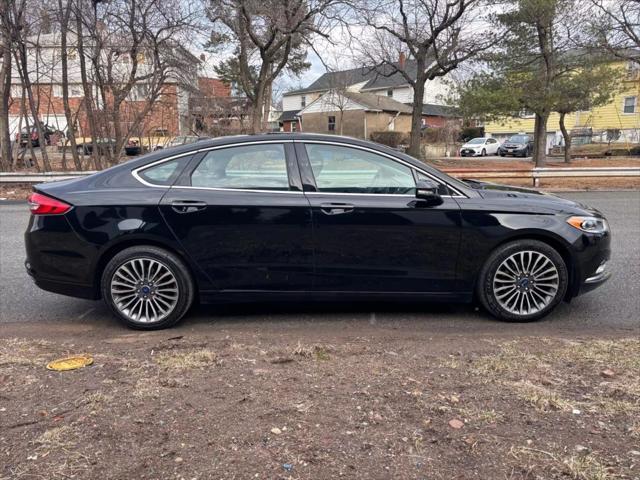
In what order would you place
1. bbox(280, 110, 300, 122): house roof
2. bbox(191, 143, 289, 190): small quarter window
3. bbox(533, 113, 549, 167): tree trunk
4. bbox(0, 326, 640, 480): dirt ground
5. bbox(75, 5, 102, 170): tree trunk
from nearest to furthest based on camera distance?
1. bbox(0, 326, 640, 480): dirt ground
2. bbox(191, 143, 289, 190): small quarter window
3. bbox(75, 5, 102, 170): tree trunk
4. bbox(533, 113, 549, 167): tree trunk
5. bbox(280, 110, 300, 122): house roof

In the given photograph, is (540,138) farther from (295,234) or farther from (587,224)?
(295,234)

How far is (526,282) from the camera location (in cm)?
435

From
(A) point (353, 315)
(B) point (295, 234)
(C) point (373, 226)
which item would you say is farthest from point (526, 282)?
(B) point (295, 234)

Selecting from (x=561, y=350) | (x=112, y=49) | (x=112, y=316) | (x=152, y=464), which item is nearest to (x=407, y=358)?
(x=561, y=350)

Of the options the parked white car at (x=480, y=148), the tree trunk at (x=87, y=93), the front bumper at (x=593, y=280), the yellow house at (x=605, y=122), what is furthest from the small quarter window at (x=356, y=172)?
the yellow house at (x=605, y=122)

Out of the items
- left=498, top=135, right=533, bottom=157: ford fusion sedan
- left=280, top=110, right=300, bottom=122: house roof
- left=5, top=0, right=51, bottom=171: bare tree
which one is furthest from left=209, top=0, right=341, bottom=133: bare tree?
left=280, top=110, right=300, bottom=122: house roof

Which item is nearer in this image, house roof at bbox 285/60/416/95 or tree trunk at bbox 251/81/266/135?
tree trunk at bbox 251/81/266/135

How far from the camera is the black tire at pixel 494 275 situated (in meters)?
4.30

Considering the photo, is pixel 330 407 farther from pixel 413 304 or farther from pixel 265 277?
pixel 413 304

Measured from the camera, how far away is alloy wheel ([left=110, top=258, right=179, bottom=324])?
4227 mm

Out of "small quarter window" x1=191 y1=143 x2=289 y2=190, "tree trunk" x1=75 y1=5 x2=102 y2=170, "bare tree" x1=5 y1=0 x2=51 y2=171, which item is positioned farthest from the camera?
"tree trunk" x1=75 y1=5 x2=102 y2=170

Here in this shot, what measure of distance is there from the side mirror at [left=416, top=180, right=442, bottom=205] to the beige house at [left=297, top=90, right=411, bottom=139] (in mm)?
43385

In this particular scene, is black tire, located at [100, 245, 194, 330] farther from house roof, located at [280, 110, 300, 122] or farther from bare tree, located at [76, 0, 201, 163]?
house roof, located at [280, 110, 300, 122]

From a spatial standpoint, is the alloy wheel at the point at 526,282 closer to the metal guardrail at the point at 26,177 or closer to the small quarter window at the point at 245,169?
the small quarter window at the point at 245,169
